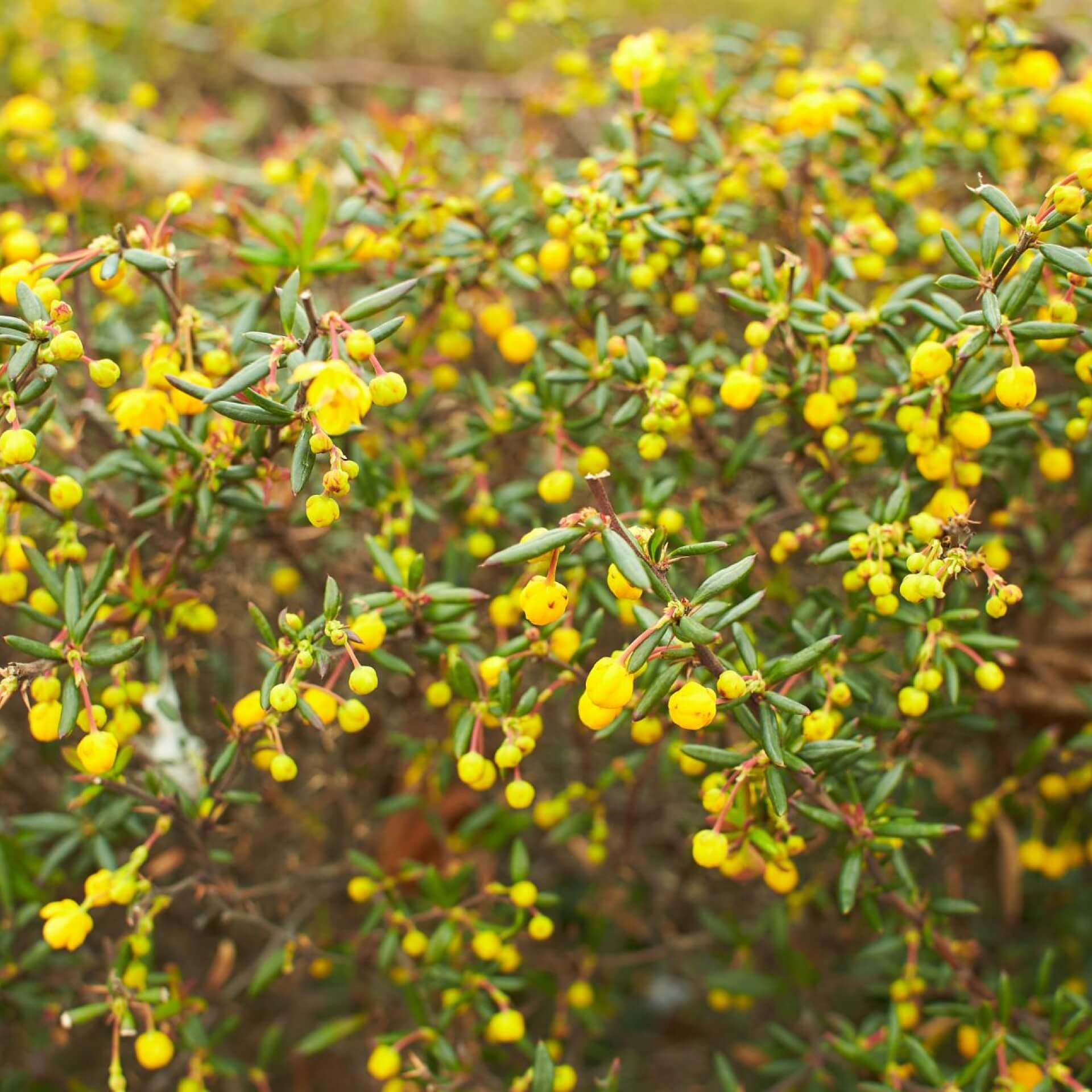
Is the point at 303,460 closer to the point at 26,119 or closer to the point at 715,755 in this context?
the point at 715,755

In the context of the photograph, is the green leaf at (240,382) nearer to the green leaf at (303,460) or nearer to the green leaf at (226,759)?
the green leaf at (303,460)

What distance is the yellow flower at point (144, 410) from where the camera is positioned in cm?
151

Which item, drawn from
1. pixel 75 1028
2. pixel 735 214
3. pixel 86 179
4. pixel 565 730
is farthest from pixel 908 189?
pixel 75 1028

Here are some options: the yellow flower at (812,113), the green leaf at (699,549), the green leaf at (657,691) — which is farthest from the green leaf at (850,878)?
the yellow flower at (812,113)

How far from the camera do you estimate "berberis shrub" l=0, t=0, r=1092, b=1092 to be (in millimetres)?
1442

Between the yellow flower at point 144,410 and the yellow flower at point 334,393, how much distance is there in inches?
15.3

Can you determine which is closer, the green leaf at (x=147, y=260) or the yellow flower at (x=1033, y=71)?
the green leaf at (x=147, y=260)

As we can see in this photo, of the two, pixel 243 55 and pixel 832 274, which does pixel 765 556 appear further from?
pixel 243 55

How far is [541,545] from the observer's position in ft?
3.97

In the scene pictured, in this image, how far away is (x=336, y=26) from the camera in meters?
4.07

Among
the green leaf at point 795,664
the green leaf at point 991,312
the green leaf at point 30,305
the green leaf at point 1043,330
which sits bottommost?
the green leaf at point 795,664

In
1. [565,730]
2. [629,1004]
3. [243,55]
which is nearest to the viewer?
[565,730]

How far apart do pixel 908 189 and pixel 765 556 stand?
2.74 ft

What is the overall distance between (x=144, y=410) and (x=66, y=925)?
0.77m
